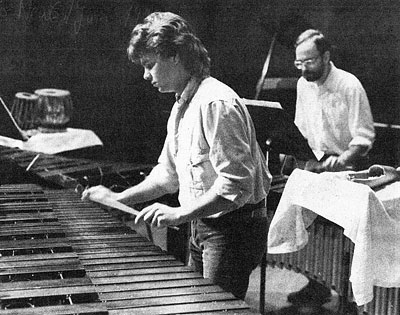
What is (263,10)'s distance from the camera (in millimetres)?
6094

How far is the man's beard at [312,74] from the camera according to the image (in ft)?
15.1

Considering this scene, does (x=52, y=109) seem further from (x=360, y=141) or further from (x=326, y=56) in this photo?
(x=360, y=141)

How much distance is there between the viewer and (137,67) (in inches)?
238

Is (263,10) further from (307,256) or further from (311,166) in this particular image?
(307,256)

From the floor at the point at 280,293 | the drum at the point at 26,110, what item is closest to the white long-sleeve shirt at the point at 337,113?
the floor at the point at 280,293

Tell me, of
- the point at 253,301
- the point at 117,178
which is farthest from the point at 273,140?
the point at 253,301

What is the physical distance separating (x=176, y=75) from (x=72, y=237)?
0.63 m

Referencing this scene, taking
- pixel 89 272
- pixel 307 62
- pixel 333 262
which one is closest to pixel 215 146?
pixel 89 272

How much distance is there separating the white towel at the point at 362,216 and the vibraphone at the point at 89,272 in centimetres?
94

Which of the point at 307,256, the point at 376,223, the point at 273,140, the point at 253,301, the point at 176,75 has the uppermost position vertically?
the point at 176,75

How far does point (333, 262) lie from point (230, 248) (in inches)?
42.8

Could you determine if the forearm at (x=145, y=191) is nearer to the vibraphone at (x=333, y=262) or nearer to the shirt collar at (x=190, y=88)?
the shirt collar at (x=190, y=88)

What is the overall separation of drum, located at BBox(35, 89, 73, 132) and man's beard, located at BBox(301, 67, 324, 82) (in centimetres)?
178

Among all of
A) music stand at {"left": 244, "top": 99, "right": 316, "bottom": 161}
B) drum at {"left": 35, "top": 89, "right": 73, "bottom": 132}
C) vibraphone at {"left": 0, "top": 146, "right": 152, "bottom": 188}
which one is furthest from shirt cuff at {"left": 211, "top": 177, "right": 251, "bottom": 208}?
drum at {"left": 35, "top": 89, "right": 73, "bottom": 132}
